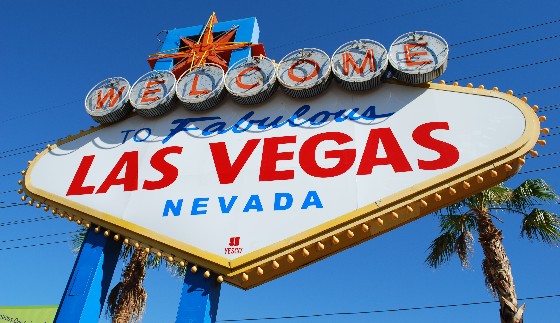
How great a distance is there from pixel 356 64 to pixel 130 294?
8.59 metres

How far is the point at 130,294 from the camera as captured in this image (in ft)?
42.1

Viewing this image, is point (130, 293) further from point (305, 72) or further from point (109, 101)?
point (305, 72)

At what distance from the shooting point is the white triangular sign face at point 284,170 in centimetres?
730

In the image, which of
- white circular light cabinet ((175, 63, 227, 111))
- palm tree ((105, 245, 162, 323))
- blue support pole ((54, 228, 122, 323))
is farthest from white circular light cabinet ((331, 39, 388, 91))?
palm tree ((105, 245, 162, 323))

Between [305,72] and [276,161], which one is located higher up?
[305,72]

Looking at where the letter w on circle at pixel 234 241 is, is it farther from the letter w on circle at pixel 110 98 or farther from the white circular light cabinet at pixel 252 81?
the letter w on circle at pixel 110 98

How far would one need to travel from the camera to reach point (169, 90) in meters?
10.5

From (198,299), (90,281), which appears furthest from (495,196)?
(90,281)

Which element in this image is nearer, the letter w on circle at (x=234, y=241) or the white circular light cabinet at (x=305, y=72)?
the letter w on circle at (x=234, y=241)

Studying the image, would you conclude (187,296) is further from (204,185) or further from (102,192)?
(102,192)

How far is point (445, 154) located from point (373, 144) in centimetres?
124

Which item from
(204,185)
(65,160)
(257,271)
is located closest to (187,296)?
(257,271)

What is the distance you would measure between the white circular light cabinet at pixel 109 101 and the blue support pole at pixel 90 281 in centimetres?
286

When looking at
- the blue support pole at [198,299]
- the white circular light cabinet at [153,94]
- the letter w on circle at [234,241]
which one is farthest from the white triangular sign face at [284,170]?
the blue support pole at [198,299]
